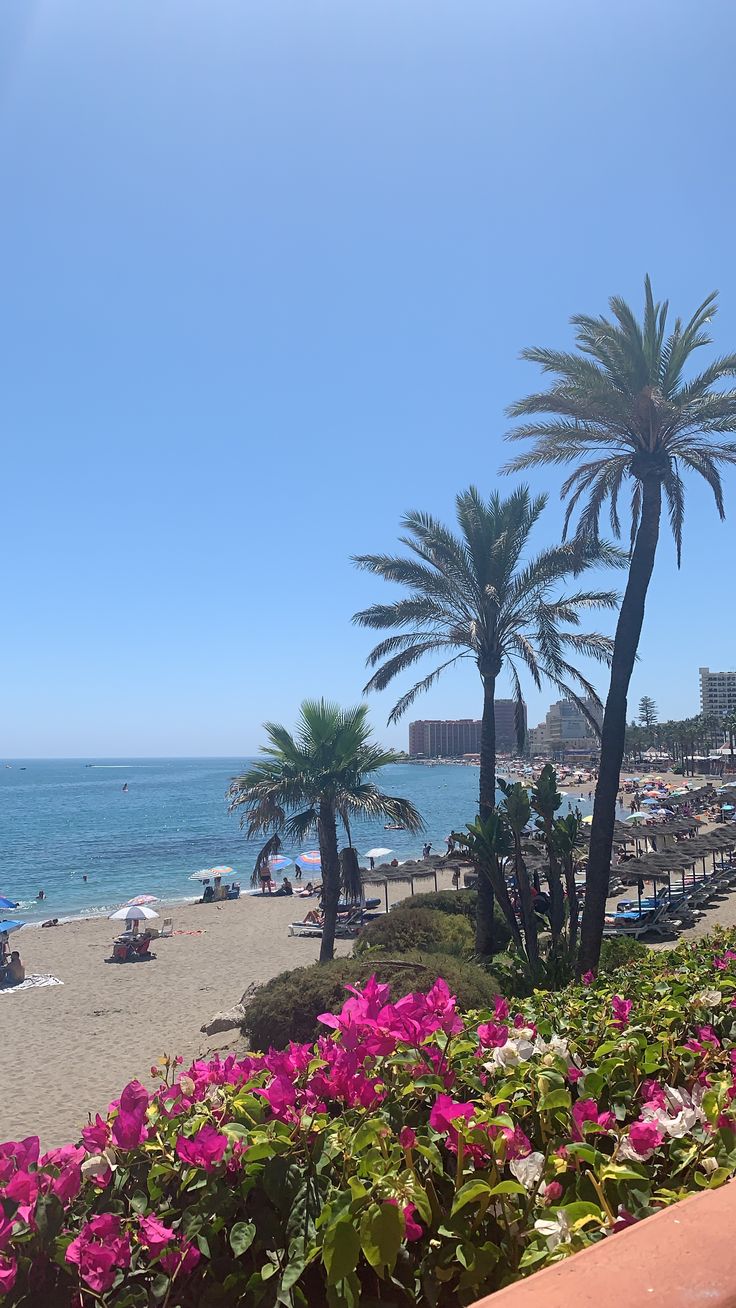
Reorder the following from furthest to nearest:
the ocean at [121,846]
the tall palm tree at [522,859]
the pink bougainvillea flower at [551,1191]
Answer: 1. the ocean at [121,846]
2. the tall palm tree at [522,859]
3. the pink bougainvillea flower at [551,1191]

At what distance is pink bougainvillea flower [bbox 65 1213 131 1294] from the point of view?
5.23ft

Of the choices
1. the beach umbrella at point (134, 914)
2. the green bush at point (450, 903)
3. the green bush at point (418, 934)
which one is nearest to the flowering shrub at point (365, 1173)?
the green bush at point (418, 934)

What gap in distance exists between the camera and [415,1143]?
184cm

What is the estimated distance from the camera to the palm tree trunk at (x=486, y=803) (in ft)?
47.7

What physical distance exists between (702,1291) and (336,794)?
15049 millimetres

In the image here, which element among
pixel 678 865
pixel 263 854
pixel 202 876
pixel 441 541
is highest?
pixel 441 541

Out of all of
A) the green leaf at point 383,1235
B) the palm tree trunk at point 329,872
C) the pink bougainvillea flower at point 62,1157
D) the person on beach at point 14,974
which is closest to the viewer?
the green leaf at point 383,1235

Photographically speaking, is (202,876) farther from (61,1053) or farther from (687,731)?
(687,731)

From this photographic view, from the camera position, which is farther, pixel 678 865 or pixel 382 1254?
pixel 678 865

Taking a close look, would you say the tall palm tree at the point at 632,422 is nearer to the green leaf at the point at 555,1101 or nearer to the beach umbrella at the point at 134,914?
the green leaf at the point at 555,1101

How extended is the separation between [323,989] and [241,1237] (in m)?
9.08

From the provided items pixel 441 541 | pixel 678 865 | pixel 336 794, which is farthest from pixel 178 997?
pixel 678 865

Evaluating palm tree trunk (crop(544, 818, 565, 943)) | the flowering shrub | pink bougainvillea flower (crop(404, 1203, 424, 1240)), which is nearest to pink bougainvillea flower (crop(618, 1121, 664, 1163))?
the flowering shrub

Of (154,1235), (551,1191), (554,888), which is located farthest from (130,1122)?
(554,888)
